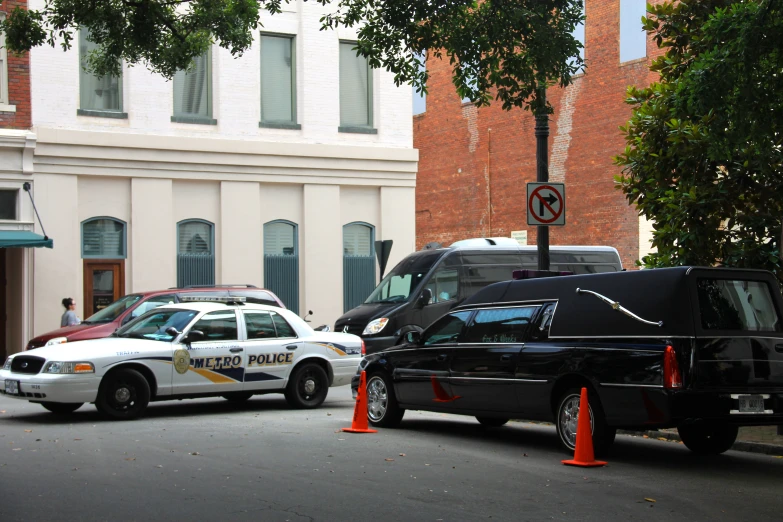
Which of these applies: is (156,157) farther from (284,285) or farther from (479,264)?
(479,264)

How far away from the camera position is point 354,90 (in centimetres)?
2858

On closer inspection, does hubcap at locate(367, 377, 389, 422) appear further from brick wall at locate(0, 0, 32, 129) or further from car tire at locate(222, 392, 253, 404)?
brick wall at locate(0, 0, 32, 129)

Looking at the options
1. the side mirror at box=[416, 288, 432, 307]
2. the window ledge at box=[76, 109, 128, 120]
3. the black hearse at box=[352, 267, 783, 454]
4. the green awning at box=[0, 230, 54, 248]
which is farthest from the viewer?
the window ledge at box=[76, 109, 128, 120]

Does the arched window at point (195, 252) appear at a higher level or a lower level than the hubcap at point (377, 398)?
higher

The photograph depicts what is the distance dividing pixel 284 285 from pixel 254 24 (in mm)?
13093

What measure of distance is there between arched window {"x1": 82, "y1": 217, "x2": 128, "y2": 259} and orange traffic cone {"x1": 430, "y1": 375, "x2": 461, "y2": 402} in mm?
14874

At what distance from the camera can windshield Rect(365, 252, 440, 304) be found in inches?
853

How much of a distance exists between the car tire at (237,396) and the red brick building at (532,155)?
18092 millimetres

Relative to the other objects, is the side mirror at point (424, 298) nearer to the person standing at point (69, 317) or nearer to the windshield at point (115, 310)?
the windshield at point (115, 310)

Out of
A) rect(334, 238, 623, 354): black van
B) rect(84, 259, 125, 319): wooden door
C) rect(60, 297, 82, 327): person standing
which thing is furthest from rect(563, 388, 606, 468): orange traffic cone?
rect(84, 259, 125, 319): wooden door

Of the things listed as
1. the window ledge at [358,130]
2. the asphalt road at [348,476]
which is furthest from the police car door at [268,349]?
the window ledge at [358,130]

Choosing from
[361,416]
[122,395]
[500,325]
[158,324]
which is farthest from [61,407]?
[500,325]

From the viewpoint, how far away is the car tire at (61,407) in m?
14.1

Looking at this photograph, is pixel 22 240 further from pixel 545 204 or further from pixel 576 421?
pixel 576 421
